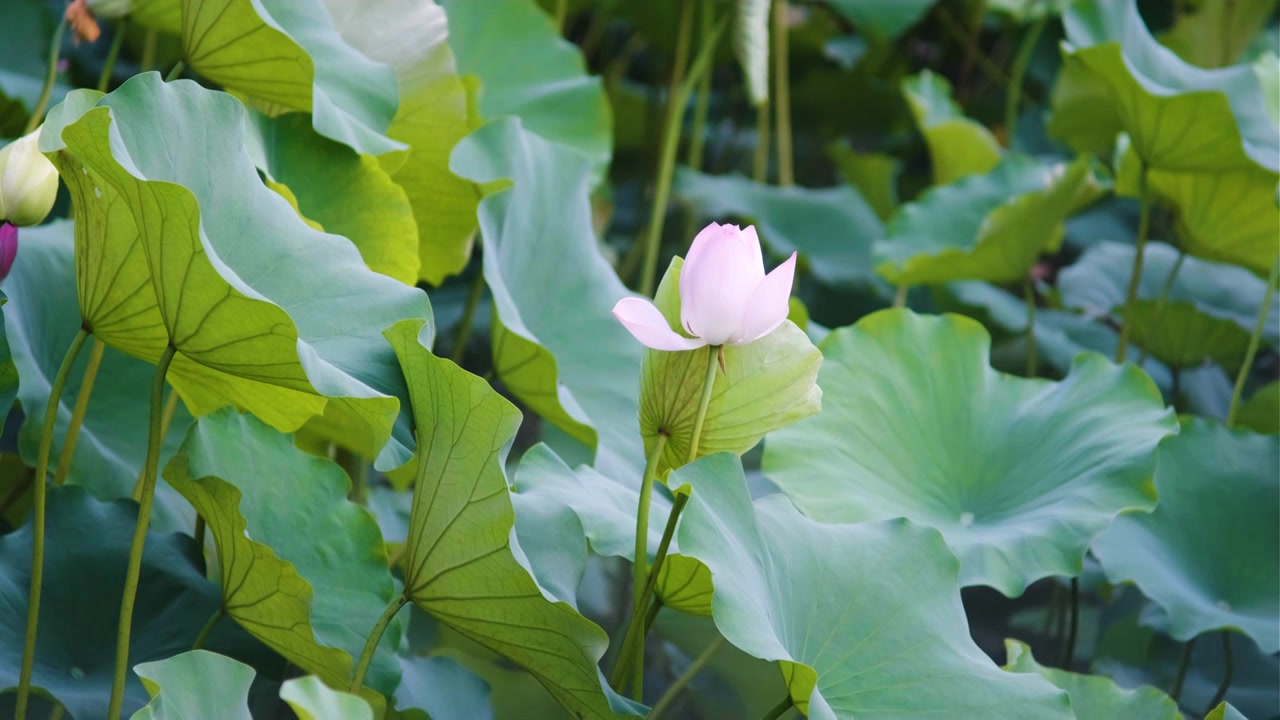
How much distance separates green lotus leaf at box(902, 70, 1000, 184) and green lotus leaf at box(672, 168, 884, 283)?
0.16 metres

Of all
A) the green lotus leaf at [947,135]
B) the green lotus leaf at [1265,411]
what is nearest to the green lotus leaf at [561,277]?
the green lotus leaf at [1265,411]

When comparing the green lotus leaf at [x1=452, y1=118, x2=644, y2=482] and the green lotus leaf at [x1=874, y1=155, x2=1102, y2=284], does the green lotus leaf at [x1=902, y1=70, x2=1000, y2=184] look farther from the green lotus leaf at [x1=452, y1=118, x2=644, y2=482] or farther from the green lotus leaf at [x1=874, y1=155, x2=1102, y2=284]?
the green lotus leaf at [x1=452, y1=118, x2=644, y2=482]

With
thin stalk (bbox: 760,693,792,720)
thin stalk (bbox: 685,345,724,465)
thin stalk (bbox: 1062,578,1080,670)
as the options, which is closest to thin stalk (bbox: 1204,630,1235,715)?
thin stalk (bbox: 1062,578,1080,670)

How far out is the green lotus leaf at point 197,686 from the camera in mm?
567

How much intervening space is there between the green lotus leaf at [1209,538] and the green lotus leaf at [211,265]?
2.26 feet

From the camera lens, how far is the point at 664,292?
2.21 ft

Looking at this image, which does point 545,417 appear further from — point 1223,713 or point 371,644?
point 1223,713

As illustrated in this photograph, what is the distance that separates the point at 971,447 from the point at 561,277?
40cm

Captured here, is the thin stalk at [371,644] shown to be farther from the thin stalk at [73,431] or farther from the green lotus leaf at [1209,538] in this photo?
the green lotus leaf at [1209,538]

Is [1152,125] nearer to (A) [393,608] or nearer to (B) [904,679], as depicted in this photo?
(B) [904,679]

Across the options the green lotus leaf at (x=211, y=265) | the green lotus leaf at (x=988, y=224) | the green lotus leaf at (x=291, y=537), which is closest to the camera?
the green lotus leaf at (x=211, y=265)

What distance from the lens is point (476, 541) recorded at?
2.11 ft

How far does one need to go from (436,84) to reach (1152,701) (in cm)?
80

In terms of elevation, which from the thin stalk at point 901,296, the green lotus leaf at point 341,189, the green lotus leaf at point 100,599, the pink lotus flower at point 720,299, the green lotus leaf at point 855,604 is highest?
the pink lotus flower at point 720,299
